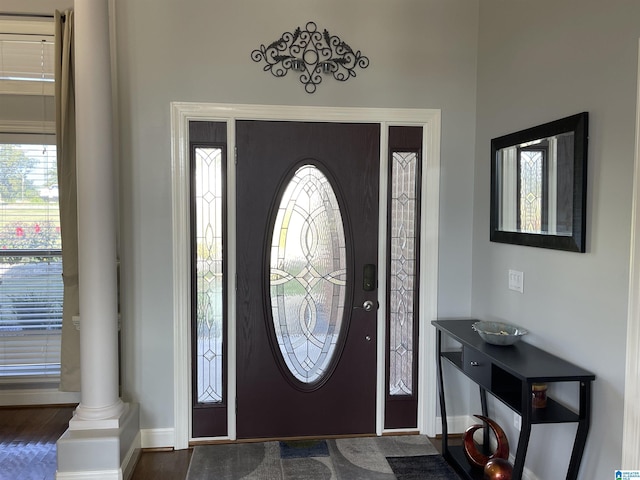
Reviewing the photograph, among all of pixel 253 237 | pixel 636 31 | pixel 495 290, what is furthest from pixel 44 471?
pixel 636 31

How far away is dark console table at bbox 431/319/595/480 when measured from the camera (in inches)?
75.2

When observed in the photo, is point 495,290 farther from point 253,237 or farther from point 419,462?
point 253,237

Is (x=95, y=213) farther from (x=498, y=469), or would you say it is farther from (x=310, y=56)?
(x=498, y=469)

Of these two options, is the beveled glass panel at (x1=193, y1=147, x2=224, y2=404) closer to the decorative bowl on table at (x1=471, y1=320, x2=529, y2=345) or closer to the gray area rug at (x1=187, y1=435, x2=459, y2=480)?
the gray area rug at (x1=187, y1=435, x2=459, y2=480)

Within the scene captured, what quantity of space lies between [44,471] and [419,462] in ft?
7.14

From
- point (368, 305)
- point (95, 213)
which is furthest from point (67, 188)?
point (368, 305)

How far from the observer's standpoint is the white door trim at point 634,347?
1.75 metres

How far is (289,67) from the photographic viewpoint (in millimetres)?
2826

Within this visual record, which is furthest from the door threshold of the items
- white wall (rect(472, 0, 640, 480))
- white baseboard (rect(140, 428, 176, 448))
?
A: white wall (rect(472, 0, 640, 480))

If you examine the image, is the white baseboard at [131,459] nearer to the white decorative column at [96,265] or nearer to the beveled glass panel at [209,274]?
the white decorative column at [96,265]

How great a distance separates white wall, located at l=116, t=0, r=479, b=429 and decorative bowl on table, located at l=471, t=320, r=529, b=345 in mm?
579

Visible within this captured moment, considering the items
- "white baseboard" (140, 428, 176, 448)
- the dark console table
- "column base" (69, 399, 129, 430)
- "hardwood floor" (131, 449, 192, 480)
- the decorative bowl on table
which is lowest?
"hardwood floor" (131, 449, 192, 480)

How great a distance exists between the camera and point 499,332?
8.16ft

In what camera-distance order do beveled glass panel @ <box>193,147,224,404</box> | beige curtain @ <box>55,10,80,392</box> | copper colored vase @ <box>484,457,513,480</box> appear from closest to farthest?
copper colored vase @ <box>484,457,513,480</box> → beige curtain @ <box>55,10,80,392</box> → beveled glass panel @ <box>193,147,224,404</box>
